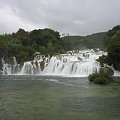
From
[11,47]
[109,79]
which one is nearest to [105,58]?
[109,79]

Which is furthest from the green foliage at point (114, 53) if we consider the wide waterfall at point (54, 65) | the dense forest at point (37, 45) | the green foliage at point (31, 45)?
the green foliage at point (31, 45)

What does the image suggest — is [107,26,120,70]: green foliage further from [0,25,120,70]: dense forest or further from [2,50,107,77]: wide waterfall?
[2,50,107,77]: wide waterfall

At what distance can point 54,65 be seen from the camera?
A: 64.0 m

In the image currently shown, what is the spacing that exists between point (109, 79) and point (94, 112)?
2161 cm

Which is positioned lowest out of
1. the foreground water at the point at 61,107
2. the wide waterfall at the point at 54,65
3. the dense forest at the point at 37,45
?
the foreground water at the point at 61,107

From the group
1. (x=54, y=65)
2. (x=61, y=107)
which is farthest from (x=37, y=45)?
(x=61, y=107)

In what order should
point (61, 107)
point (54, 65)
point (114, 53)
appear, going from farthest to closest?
point (54, 65) < point (114, 53) < point (61, 107)

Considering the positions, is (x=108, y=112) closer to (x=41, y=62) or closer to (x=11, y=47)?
(x=41, y=62)

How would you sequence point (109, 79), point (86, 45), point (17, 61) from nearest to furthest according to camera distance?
point (109, 79) → point (17, 61) → point (86, 45)

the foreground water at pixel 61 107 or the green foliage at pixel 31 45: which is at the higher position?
the green foliage at pixel 31 45

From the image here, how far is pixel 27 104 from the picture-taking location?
2220 centimetres

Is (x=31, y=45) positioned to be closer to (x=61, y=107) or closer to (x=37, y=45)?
(x=37, y=45)

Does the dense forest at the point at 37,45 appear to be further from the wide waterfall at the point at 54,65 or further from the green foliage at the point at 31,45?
the wide waterfall at the point at 54,65

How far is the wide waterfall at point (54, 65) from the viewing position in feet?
188
